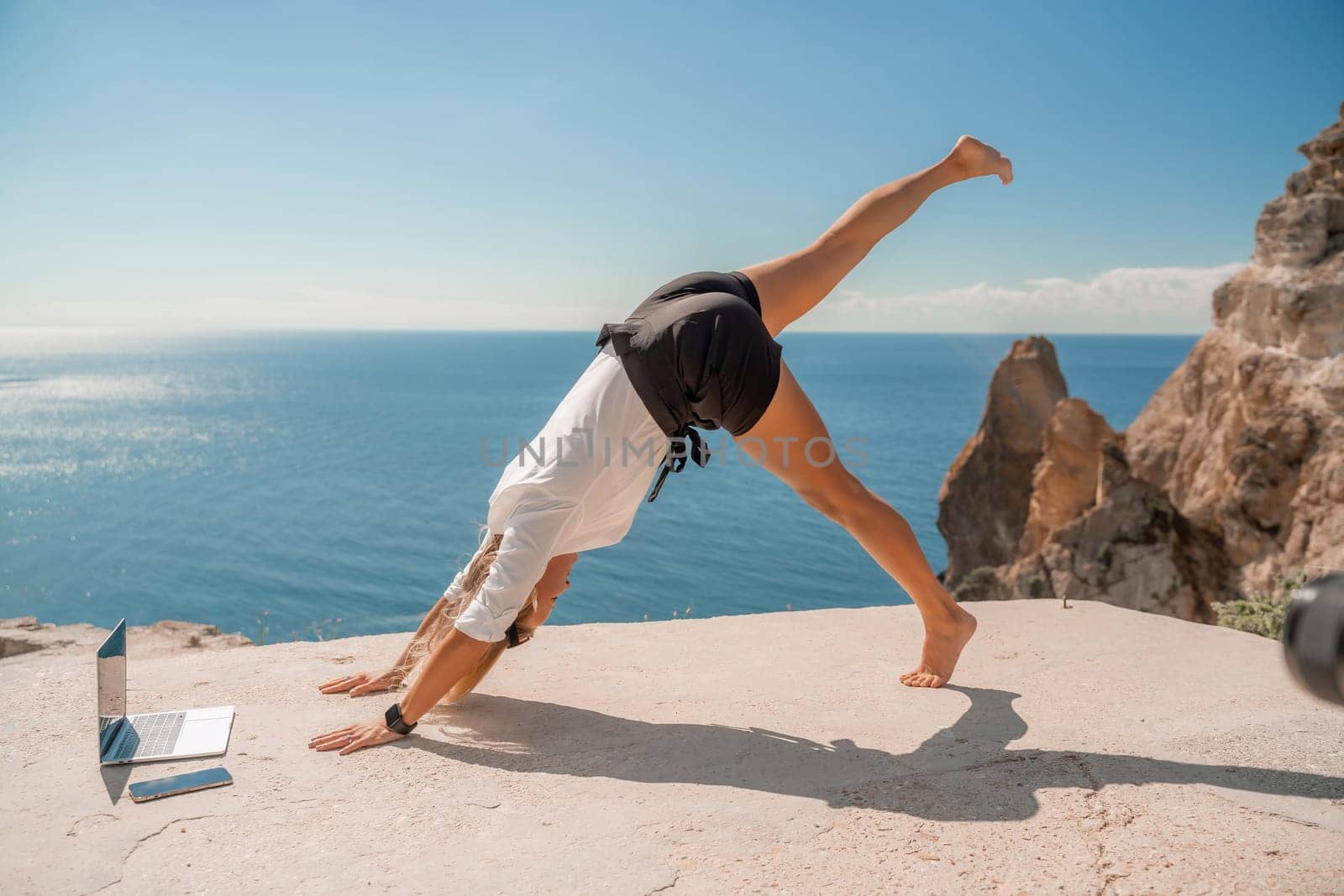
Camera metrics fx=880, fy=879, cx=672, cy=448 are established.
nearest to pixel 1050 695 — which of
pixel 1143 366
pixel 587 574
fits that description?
pixel 587 574

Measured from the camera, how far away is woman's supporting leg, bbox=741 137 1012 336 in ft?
11.8

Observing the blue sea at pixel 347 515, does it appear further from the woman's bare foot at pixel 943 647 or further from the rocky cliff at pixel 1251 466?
the rocky cliff at pixel 1251 466

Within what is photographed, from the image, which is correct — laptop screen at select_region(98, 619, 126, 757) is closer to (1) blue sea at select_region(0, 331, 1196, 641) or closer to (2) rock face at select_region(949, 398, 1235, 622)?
(1) blue sea at select_region(0, 331, 1196, 641)

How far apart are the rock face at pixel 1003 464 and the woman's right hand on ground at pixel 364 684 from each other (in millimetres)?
20597

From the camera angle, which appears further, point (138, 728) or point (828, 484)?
point (828, 484)

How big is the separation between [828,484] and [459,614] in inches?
57.9

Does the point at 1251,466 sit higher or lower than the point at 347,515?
higher

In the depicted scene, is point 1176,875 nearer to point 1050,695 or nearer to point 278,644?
point 1050,695

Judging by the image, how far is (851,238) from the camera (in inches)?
151

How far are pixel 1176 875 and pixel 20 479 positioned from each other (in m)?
53.2

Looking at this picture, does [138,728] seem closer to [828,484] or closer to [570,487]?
[570,487]
